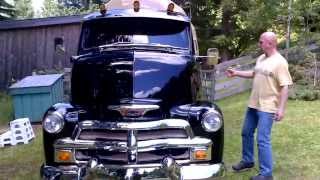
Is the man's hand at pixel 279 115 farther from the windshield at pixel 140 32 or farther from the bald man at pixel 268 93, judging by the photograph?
the windshield at pixel 140 32

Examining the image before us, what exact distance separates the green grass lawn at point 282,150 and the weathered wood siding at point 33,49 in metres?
7.02

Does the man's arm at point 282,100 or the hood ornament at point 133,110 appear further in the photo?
the man's arm at point 282,100

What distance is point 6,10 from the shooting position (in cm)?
2389

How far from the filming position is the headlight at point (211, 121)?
17.3ft

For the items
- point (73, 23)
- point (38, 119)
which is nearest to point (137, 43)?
point (38, 119)

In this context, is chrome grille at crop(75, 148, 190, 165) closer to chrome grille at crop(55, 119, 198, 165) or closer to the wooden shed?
chrome grille at crop(55, 119, 198, 165)

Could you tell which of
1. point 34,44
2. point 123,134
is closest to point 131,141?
point 123,134

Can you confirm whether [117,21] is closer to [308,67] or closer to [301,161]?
[301,161]

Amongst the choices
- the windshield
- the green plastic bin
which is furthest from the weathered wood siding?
the windshield

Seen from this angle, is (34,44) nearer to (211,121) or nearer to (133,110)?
(133,110)

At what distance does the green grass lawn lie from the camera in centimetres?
659

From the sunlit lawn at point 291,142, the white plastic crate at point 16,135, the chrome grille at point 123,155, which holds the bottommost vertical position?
the white plastic crate at point 16,135

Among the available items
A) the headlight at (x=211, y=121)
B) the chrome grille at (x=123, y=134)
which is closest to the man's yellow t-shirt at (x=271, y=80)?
the headlight at (x=211, y=121)

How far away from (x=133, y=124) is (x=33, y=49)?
1320 cm
